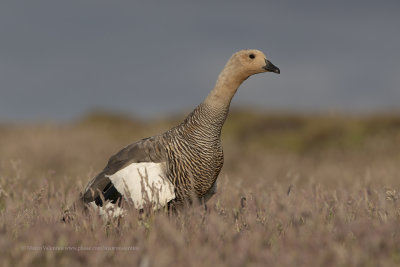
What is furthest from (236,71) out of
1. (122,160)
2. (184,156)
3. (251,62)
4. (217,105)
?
(122,160)

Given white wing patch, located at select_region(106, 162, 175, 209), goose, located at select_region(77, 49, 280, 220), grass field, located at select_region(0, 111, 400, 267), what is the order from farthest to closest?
goose, located at select_region(77, 49, 280, 220) → white wing patch, located at select_region(106, 162, 175, 209) → grass field, located at select_region(0, 111, 400, 267)

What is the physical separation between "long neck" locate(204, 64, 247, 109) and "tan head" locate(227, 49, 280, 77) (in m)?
0.08

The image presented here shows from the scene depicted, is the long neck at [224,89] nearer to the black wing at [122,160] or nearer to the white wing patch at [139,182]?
the black wing at [122,160]

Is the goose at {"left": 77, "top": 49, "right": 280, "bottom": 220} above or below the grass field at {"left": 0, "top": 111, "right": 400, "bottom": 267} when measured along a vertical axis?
above

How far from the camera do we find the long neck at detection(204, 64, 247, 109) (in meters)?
4.63

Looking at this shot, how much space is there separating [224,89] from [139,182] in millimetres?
1190

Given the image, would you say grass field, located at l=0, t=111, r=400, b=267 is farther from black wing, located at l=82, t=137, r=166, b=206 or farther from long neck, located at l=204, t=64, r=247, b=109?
long neck, located at l=204, t=64, r=247, b=109

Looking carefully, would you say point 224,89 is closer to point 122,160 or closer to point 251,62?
point 251,62

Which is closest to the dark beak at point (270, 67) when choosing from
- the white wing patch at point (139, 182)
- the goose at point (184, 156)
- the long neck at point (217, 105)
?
the goose at point (184, 156)

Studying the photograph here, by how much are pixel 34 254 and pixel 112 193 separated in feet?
5.29

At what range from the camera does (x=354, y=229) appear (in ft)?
10.7

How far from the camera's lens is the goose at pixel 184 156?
4.46 metres

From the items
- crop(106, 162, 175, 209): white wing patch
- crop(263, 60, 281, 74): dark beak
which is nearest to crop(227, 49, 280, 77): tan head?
crop(263, 60, 281, 74): dark beak

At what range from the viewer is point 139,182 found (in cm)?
439
